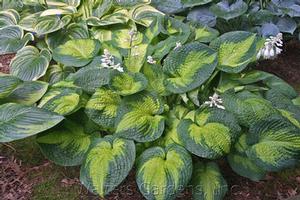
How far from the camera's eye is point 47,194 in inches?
65.1

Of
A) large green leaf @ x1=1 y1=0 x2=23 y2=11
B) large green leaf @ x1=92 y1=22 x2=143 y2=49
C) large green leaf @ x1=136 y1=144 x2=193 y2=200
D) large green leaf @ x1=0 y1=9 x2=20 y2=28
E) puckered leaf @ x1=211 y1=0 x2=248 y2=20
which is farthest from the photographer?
large green leaf @ x1=1 y1=0 x2=23 y2=11

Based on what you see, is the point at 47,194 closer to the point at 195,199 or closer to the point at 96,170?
the point at 96,170

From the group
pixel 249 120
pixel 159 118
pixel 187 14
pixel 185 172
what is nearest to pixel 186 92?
pixel 159 118

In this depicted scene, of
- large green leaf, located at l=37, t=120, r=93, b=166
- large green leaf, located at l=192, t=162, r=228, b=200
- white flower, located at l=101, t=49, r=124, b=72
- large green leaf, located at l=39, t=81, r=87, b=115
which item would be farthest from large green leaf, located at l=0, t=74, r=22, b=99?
large green leaf, located at l=192, t=162, r=228, b=200

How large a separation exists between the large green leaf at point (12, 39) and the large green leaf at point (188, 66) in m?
0.88

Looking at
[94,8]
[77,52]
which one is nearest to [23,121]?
[77,52]

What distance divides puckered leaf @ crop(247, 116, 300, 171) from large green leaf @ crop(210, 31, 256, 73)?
1.04ft

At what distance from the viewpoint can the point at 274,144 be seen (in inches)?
60.1

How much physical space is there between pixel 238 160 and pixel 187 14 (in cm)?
111

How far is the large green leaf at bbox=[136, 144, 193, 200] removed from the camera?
144 cm

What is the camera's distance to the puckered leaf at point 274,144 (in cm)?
149

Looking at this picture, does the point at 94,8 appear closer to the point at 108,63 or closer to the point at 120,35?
the point at 120,35

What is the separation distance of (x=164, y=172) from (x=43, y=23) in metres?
1.21

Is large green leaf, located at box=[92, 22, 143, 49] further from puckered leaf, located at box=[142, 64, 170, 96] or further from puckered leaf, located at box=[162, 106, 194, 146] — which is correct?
puckered leaf, located at box=[162, 106, 194, 146]
